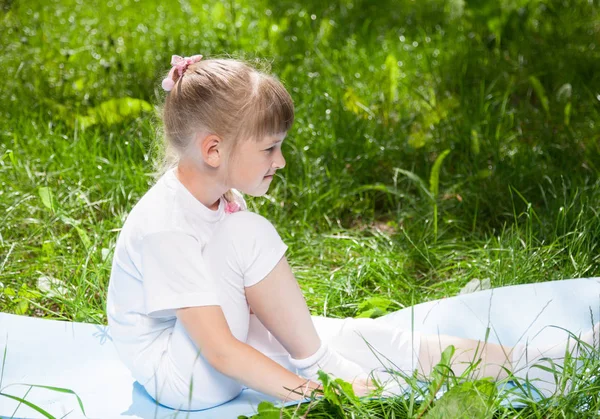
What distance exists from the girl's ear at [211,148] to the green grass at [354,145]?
334mm

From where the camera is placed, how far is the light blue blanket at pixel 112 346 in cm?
189

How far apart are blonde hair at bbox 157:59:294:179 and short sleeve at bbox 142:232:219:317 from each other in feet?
Answer: 0.85

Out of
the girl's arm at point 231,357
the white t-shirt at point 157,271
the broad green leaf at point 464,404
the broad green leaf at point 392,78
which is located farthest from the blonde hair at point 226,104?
the broad green leaf at point 392,78

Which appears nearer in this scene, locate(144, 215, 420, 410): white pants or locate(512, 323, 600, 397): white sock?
locate(144, 215, 420, 410): white pants

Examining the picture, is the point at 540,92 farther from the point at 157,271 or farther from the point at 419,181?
the point at 157,271

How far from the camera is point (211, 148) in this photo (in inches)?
72.4

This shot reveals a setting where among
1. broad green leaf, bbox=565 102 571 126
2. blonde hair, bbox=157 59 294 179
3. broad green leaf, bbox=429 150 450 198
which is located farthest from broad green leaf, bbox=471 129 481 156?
blonde hair, bbox=157 59 294 179

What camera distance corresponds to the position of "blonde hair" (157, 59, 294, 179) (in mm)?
1823

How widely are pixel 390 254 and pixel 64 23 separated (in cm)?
260

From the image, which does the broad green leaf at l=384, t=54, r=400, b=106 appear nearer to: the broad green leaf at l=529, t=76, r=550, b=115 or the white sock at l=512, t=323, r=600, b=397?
the broad green leaf at l=529, t=76, r=550, b=115

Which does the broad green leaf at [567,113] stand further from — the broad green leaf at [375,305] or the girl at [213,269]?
the girl at [213,269]

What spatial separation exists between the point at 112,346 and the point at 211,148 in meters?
0.71

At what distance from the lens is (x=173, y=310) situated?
5.72 ft

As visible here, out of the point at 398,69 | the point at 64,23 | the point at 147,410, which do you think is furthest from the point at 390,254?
the point at 64,23
